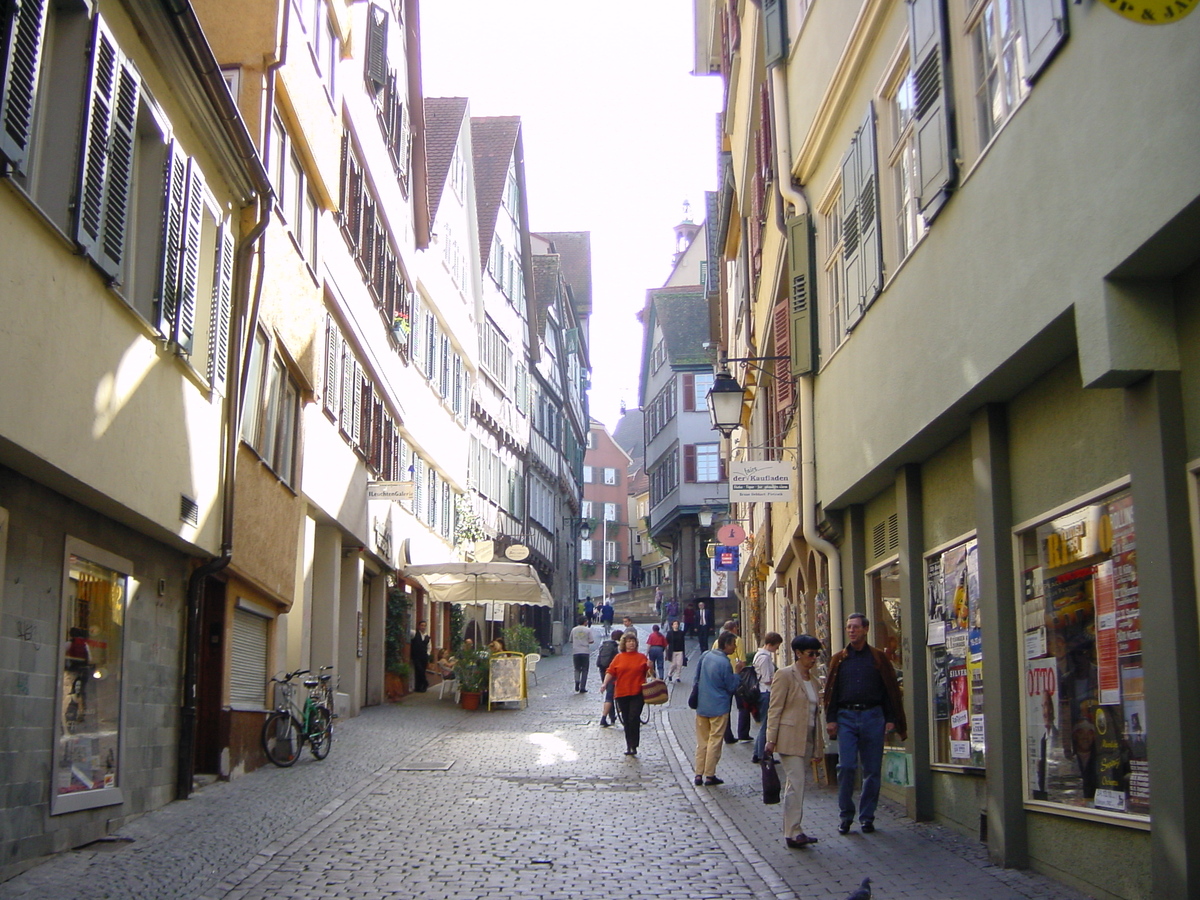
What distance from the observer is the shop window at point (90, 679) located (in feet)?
31.9

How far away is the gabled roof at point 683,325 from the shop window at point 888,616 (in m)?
41.1

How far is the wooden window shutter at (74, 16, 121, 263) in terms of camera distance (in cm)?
894

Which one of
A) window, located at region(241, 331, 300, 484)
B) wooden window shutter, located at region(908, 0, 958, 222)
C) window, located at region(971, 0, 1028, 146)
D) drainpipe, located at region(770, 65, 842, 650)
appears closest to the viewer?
window, located at region(971, 0, 1028, 146)

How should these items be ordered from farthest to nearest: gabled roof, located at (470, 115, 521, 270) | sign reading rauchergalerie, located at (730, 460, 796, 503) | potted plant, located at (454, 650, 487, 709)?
gabled roof, located at (470, 115, 521, 270), potted plant, located at (454, 650, 487, 709), sign reading rauchergalerie, located at (730, 460, 796, 503)

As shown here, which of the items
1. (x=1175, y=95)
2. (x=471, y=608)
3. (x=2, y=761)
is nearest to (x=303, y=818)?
(x=2, y=761)

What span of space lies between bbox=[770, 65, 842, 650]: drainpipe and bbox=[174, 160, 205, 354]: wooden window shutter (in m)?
6.64

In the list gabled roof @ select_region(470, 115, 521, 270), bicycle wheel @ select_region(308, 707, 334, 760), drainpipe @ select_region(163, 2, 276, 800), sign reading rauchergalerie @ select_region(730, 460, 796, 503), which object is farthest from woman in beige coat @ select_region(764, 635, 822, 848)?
gabled roof @ select_region(470, 115, 521, 270)

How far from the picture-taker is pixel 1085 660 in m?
7.97

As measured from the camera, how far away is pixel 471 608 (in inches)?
1569

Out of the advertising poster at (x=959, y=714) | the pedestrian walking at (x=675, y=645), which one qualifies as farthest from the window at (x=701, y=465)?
the advertising poster at (x=959, y=714)

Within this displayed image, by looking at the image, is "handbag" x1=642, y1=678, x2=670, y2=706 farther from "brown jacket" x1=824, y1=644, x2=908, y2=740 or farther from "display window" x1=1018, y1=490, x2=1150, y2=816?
"display window" x1=1018, y1=490, x2=1150, y2=816

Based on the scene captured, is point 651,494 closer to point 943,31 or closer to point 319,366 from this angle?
point 319,366

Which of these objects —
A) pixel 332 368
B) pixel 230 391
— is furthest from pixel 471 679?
pixel 230 391

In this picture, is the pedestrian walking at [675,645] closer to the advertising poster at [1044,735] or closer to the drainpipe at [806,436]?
the drainpipe at [806,436]
